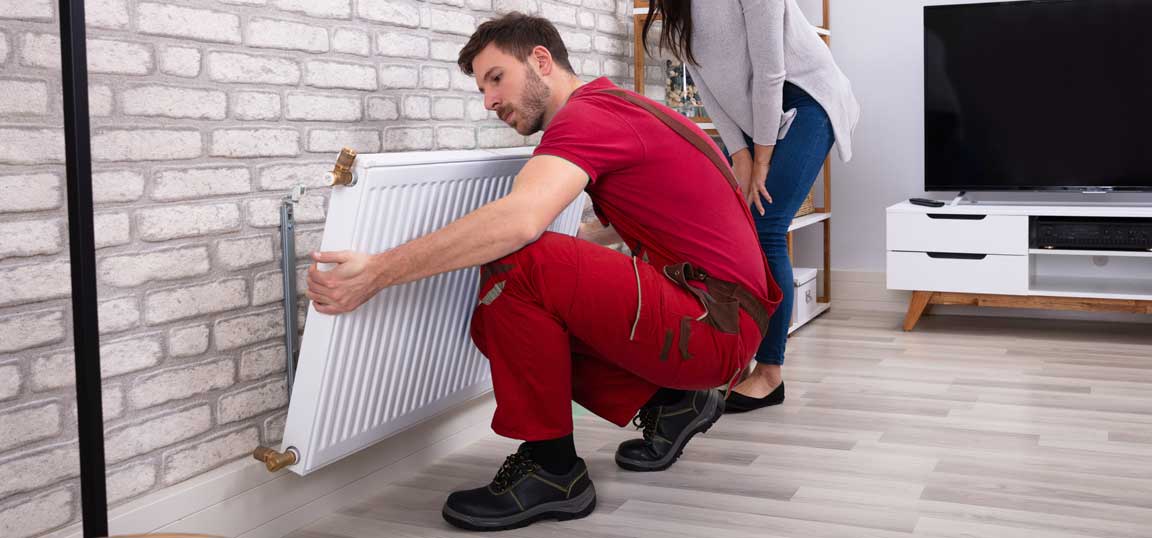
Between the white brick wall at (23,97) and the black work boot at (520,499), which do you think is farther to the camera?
the black work boot at (520,499)

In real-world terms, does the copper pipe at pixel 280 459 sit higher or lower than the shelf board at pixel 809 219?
lower

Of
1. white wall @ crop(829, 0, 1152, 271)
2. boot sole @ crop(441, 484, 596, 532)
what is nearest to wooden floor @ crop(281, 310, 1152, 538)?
boot sole @ crop(441, 484, 596, 532)

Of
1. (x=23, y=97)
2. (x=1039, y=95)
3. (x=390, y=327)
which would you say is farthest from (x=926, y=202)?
(x=23, y=97)

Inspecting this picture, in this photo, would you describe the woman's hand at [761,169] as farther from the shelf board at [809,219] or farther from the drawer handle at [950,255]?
the drawer handle at [950,255]

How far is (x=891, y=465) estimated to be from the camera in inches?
86.1

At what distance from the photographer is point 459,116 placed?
96.3 inches

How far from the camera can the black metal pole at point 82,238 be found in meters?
1.07

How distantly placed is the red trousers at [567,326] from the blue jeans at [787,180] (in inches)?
29.4

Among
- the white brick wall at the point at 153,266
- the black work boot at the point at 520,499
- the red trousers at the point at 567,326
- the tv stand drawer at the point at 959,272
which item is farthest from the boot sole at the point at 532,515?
the tv stand drawer at the point at 959,272

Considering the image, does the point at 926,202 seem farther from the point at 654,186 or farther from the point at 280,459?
the point at 280,459

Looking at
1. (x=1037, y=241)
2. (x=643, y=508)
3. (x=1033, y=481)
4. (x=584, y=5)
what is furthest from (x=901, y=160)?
(x=643, y=508)

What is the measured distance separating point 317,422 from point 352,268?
277mm

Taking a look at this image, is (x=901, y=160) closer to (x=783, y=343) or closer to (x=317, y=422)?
(x=783, y=343)

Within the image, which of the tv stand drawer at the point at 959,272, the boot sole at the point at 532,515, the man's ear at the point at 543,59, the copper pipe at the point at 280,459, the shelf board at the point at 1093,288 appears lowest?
the boot sole at the point at 532,515
